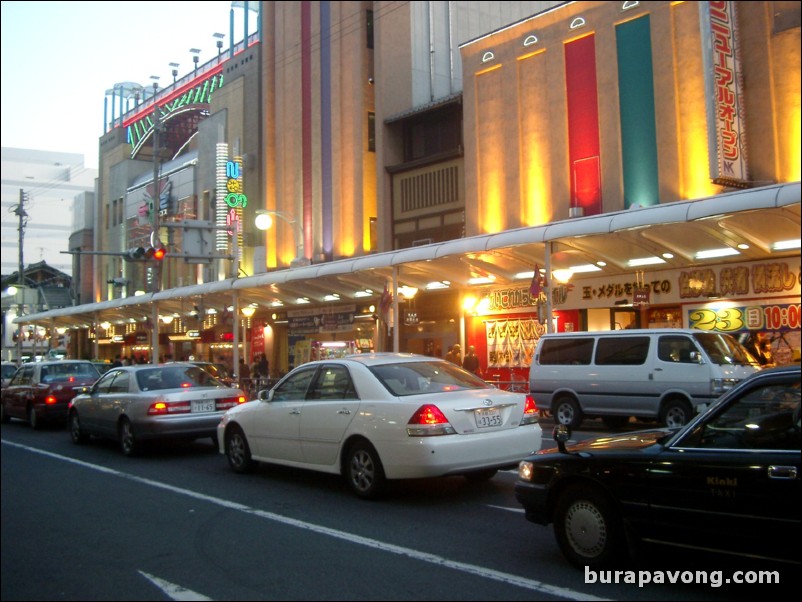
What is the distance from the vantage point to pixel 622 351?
49.8ft

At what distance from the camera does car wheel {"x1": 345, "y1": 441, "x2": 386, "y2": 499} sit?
26.8 ft

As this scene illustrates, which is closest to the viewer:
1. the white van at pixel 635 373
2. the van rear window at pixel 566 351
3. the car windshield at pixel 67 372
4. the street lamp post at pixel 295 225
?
the white van at pixel 635 373

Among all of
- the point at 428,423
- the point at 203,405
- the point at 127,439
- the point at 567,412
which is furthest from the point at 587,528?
the point at 567,412

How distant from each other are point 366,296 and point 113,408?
583 inches

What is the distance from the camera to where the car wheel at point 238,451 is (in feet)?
34.0

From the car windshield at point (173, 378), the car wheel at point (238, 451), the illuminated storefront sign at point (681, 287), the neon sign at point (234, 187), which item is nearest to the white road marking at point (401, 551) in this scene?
the car wheel at point (238, 451)

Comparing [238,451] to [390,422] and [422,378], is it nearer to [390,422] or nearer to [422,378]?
[422,378]

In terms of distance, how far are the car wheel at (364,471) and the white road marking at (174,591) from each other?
2.76 m

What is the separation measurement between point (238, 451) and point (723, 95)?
1402 cm

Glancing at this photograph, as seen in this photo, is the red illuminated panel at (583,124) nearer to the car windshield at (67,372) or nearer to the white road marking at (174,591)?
the car windshield at (67,372)

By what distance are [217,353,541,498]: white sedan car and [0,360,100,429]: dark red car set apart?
9.96 metres

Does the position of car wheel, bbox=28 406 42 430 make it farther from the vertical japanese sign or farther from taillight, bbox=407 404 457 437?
the vertical japanese sign

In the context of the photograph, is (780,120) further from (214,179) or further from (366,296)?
(214,179)

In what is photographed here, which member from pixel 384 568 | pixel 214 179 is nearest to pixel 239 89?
pixel 214 179
